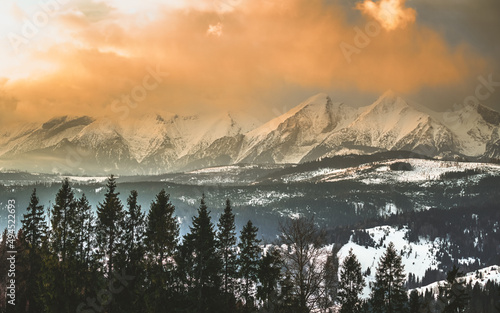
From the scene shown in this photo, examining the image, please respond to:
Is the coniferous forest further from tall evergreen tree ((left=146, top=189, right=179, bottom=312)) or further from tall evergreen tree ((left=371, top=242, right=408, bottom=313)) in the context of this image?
tall evergreen tree ((left=371, top=242, right=408, bottom=313))

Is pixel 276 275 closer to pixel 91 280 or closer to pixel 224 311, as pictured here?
pixel 224 311

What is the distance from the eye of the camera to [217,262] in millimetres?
70625

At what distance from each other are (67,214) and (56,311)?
16.1 meters

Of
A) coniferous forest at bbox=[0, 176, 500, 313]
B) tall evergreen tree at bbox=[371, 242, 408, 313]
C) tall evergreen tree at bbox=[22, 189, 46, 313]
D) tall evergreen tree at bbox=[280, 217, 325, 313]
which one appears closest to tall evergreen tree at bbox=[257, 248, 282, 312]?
coniferous forest at bbox=[0, 176, 500, 313]

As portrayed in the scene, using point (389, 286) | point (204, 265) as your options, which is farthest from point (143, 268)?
point (389, 286)

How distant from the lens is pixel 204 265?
70.6m

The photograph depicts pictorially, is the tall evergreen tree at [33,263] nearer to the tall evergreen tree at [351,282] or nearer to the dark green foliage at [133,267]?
the dark green foliage at [133,267]

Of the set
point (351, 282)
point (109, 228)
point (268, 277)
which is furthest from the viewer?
point (351, 282)

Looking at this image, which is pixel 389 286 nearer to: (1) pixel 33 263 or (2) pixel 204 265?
(2) pixel 204 265

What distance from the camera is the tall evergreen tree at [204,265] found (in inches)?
2734

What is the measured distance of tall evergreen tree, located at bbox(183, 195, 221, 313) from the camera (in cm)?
6944

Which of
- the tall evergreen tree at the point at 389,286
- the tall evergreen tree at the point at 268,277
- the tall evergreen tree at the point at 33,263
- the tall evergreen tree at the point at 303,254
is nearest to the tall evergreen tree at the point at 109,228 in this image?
the tall evergreen tree at the point at 33,263

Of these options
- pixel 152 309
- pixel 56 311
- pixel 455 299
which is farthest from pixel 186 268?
pixel 455 299

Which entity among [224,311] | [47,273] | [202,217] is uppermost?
[202,217]
